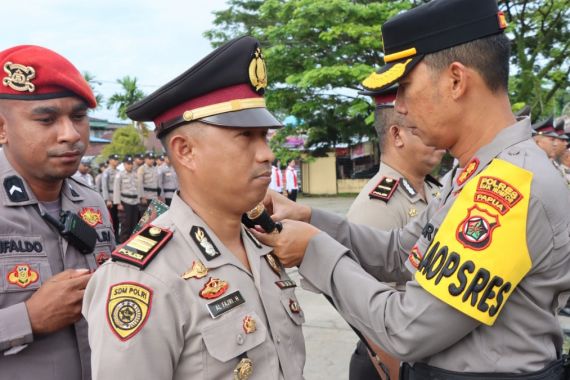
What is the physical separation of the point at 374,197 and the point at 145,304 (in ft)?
5.70

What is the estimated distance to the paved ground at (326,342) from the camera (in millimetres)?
4129

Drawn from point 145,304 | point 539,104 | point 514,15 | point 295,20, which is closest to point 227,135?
point 145,304

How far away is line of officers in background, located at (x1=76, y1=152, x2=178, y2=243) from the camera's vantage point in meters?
13.2

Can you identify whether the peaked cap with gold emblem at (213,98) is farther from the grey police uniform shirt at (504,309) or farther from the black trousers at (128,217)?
the black trousers at (128,217)

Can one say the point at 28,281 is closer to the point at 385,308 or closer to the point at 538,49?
the point at 385,308

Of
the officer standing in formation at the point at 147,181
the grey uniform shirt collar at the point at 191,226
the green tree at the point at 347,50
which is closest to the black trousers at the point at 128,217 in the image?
the officer standing in formation at the point at 147,181

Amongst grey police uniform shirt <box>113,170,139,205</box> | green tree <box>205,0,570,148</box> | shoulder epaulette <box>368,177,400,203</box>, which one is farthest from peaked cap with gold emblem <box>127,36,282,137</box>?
green tree <box>205,0,570,148</box>

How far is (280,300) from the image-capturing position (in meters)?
1.78

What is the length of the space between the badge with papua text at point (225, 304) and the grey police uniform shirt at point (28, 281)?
0.76m

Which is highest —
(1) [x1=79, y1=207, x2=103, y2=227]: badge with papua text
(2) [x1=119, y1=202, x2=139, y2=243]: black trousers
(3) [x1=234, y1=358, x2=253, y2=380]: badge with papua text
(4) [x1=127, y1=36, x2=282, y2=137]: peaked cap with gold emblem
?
(4) [x1=127, y1=36, x2=282, y2=137]: peaked cap with gold emblem

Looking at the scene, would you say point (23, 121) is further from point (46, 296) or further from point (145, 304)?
point (145, 304)

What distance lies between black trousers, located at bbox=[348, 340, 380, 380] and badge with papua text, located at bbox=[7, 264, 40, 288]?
1769 mm

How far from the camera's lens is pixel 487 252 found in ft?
4.90

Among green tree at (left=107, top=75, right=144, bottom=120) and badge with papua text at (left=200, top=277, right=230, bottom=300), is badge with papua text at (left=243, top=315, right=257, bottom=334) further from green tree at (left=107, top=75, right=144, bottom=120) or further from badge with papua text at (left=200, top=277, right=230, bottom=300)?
green tree at (left=107, top=75, right=144, bottom=120)
